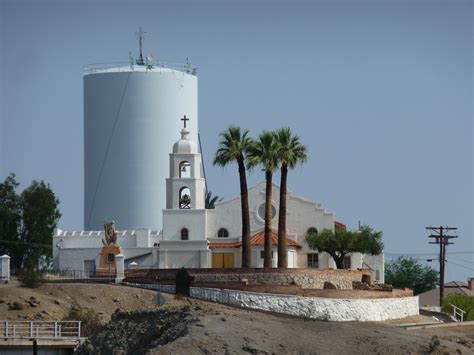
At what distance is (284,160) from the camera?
108125 millimetres

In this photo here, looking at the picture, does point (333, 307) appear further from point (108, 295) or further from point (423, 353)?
point (423, 353)

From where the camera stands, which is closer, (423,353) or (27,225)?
(423,353)

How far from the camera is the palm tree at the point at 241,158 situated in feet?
354

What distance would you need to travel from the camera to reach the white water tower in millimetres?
137625

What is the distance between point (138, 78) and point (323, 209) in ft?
74.8

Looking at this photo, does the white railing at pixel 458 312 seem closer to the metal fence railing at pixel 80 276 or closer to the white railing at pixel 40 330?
the metal fence railing at pixel 80 276

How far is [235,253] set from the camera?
391 feet

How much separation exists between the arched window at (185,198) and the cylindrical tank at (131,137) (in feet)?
51.7

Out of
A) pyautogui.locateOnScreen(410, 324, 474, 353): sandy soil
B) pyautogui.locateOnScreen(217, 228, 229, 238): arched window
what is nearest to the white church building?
pyautogui.locateOnScreen(217, 228, 229, 238): arched window

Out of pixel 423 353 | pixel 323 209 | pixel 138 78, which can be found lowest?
pixel 423 353

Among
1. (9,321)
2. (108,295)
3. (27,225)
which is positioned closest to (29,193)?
(27,225)

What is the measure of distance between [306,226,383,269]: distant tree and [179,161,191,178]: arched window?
7979 millimetres

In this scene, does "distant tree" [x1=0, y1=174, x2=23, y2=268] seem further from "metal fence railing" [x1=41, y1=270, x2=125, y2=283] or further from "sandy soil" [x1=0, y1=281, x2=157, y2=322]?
"sandy soil" [x1=0, y1=281, x2=157, y2=322]

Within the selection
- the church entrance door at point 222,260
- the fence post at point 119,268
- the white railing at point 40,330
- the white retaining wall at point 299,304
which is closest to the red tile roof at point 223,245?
the church entrance door at point 222,260
